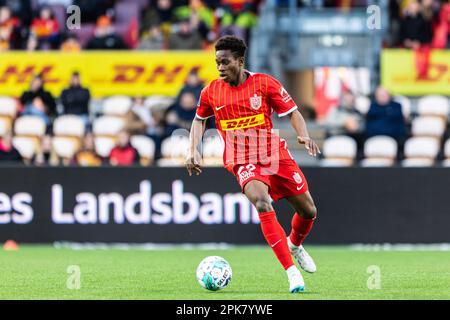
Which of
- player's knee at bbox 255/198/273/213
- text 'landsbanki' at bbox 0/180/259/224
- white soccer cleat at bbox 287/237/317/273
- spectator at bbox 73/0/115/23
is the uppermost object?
spectator at bbox 73/0/115/23

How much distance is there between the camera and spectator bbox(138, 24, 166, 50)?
22.5 metres

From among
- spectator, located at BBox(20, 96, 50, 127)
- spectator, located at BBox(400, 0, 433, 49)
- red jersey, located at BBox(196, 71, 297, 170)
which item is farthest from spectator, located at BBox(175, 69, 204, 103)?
red jersey, located at BBox(196, 71, 297, 170)

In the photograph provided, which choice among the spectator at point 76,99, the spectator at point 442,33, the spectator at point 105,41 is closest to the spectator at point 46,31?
the spectator at point 105,41

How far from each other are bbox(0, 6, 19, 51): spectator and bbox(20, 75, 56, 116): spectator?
2.05 meters

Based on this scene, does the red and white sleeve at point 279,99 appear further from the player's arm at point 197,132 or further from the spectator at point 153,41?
the spectator at point 153,41

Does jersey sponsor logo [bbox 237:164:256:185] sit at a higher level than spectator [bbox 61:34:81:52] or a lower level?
lower

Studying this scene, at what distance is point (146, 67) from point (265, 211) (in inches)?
444

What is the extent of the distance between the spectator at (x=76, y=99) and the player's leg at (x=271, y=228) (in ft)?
32.9

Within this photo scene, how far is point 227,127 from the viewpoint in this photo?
1145 centimetres

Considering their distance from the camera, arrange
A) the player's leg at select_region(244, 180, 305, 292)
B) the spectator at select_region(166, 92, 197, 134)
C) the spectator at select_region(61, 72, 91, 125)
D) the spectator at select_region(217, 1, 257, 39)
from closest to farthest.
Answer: the player's leg at select_region(244, 180, 305, 292) → the spectator at select_region(166, 92, 197, 134) → the spectator at select_region(61, 72, 91, 125) → the spectator at select_region(217, 1, 257, 39)

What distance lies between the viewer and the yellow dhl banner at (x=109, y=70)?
21.8 meters

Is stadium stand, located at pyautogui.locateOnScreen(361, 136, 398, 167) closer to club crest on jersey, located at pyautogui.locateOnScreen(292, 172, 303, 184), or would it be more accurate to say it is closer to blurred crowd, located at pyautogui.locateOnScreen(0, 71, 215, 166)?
blurred crowd, located at pyautogui.locateOnScreen(0, 71, 215, 166)

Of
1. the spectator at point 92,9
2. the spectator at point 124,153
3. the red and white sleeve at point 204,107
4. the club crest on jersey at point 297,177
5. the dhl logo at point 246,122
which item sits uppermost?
the spectator at point 92,9

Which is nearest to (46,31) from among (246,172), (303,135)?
(246,172)
